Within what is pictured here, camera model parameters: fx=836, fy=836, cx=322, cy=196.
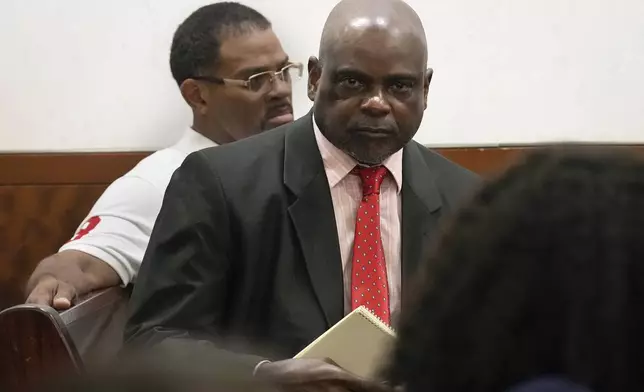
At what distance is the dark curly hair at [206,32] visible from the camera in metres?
1.93

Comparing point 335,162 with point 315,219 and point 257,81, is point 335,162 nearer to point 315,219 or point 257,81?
point 315,219

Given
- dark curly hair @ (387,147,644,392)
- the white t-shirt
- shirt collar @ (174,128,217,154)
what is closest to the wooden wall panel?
shirt collar @ (174,128,217,154)

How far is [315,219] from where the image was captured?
1.22 meters

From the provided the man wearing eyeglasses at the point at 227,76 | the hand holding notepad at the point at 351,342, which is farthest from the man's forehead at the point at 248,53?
the hand holding notepad at the point at 351,342

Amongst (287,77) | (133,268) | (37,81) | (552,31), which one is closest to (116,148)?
(37,81)

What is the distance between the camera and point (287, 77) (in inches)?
76.4

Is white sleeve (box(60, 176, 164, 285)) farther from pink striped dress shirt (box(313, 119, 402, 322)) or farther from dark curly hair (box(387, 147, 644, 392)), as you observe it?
dark curly hair (box(387, 147, 644, 392))

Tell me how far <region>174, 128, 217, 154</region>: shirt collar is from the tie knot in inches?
26.9

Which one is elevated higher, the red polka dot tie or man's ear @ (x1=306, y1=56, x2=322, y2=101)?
man's ear @ (x1=306, y1=56, x2=322, y2=101)

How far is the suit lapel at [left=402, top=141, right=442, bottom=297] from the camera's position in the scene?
4.04ft

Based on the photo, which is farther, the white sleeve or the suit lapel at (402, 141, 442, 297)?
the white sleeve

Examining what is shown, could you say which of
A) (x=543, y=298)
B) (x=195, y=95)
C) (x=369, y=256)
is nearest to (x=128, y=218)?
(x=195, y=95)

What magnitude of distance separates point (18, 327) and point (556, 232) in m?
1.00

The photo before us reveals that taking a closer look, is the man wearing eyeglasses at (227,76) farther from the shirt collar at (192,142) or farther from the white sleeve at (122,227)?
the white sleeve at (122,227)
